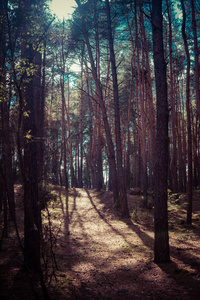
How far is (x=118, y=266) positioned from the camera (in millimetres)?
5199

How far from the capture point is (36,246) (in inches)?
176

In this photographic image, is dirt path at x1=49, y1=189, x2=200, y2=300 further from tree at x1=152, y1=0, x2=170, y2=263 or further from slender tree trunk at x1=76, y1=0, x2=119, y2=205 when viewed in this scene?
slender tree trunk at x1=76, y1=0, x2=119, y2=205

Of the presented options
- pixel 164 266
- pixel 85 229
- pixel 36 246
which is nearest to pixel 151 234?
pixel 85 229

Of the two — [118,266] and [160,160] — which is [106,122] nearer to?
[160,160]

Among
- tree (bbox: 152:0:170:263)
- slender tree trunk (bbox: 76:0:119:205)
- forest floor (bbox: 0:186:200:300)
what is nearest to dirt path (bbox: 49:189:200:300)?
forest floor (bbox: 0:186:200:300)

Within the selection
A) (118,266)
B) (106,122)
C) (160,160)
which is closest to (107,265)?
(118,266)

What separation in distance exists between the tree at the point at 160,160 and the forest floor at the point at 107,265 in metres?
0.42

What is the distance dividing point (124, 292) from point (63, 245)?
3.25m

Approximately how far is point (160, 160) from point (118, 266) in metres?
2.58

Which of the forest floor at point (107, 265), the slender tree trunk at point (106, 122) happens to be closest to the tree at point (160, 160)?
the forest floor at point (107, 265)

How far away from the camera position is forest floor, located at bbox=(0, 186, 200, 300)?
3.85 meters

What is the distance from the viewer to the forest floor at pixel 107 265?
3.85m

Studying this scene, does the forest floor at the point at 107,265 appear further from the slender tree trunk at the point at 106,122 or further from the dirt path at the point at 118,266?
the slender tree trunk at the point at 106,122

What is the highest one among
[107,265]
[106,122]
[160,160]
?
[106,122]
